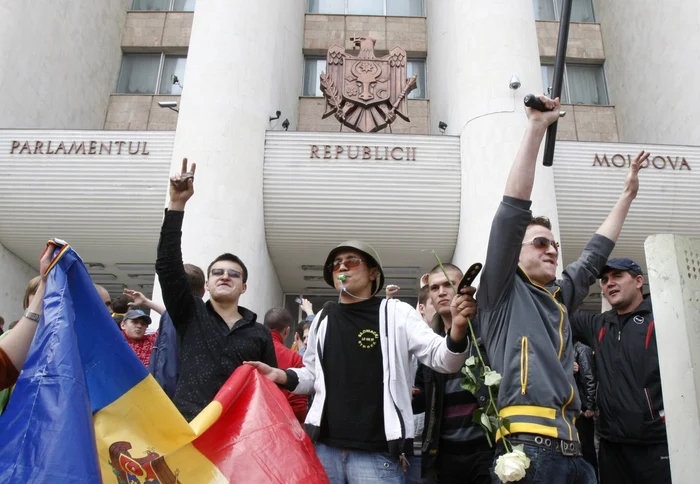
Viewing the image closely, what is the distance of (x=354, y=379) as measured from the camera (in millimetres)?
3002

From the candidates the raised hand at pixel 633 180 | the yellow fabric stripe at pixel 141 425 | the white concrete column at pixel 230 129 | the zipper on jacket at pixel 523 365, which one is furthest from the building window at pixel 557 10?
the yellow fabric stripe at pixel 141 425

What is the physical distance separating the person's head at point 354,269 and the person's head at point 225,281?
67 cm

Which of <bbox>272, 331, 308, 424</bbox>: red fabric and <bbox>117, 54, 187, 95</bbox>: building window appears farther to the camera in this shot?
<bbox>117, 54, 187, 95</bbox>: building window

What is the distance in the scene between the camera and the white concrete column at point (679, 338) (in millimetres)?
2703

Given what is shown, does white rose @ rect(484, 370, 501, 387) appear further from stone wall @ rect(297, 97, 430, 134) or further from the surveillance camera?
stone wall @ rect(297, 97, 430, 134)

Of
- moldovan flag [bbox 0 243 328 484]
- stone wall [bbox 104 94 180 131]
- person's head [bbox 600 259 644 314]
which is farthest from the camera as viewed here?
stone wall [bbox 104 94 180 131]

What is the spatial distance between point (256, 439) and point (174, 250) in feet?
3.88

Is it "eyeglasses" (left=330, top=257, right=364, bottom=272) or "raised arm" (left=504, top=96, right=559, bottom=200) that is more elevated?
"raised arm" (left=504, top=96, right=559, bottom=200)

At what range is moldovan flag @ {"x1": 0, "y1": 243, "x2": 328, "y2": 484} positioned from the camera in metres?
2.13

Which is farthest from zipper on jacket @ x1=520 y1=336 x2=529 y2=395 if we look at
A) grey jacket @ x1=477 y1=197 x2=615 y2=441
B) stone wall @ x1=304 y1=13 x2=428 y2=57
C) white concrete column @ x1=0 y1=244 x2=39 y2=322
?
stone wall @ x1=304 y1=13 x2=428 y2=57

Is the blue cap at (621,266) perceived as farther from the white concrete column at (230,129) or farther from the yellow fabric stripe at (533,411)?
the white concrete column at (230,129)

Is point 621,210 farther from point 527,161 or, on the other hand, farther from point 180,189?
point 180,189

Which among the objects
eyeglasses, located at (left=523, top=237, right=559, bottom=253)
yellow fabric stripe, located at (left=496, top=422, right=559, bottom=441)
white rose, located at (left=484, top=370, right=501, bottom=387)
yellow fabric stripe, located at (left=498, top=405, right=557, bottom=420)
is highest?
eyeglasses, located at (left=523, top=237, right=559, bottom=253)

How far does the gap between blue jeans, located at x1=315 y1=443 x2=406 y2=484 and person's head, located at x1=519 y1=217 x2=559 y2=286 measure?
1.19 m
